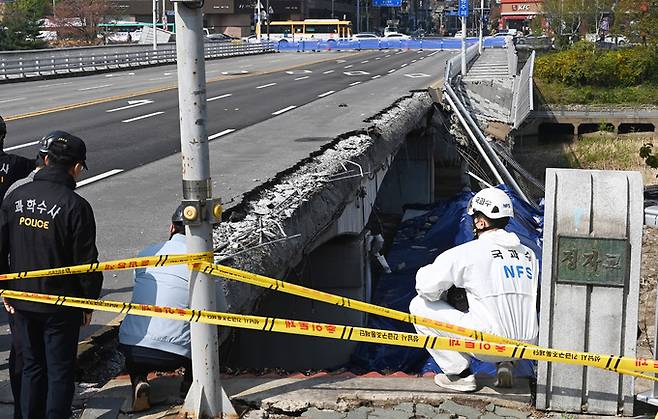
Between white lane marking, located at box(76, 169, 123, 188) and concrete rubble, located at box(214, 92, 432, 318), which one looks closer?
concrete rubble, located at box(214, 92, 432, 318)

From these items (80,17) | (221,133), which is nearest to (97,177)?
(221,133)

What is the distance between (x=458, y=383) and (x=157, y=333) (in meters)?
1.94

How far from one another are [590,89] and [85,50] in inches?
999

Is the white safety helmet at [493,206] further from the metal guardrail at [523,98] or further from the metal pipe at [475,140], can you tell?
the metal guardrail at [523,98]

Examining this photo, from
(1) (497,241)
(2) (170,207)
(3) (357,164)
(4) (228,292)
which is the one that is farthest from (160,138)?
(1) (497,241)

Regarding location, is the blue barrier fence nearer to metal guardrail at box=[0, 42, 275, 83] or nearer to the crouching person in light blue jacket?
metal guardrail at box=[0, 42, 275, 83]

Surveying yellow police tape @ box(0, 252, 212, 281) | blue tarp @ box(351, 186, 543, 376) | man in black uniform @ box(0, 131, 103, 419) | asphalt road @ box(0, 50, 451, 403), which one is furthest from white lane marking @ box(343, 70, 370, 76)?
man in black uniform @ box(0, 131, 103, 419)

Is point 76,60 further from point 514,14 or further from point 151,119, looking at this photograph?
point 514,14

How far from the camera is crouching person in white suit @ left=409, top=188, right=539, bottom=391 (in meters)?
5.63

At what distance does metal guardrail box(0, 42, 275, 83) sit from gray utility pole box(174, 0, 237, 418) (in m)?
30.6

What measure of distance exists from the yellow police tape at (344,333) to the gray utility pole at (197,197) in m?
0.15

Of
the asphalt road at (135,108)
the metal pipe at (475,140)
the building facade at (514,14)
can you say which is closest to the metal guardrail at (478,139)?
the metal pipe at (475,140)

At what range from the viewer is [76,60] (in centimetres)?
3925

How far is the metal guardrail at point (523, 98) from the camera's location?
2918 centimetres
